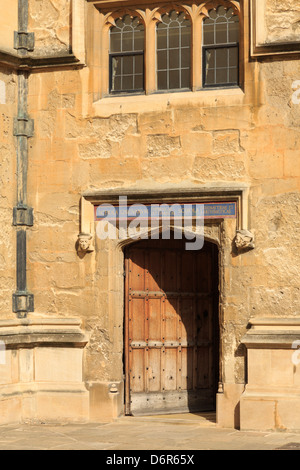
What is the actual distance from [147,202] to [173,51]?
2069 millimetres

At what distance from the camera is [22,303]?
13195 millimetres

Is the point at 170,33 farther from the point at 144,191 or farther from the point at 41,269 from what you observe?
the point at 41,269

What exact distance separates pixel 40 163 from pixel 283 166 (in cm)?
331

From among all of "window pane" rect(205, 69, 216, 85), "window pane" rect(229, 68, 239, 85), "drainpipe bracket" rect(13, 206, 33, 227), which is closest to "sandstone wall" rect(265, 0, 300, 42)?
"window pane" rect(229, 68, 239, 85)

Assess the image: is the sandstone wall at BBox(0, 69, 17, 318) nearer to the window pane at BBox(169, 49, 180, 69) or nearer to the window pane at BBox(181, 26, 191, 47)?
the window pane at BBox(169, 49, 180, 69)

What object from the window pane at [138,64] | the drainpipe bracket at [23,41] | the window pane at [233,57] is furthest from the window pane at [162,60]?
the drainpipe bracket at [23,41]

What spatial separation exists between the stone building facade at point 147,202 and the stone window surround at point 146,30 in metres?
0.02

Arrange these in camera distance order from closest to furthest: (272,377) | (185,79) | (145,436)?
(145,436) < (272,377) < (185,79)

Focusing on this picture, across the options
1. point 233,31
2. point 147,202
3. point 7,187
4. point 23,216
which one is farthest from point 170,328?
point 233,31

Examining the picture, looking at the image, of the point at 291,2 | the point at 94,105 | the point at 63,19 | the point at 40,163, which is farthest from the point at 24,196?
the point at 291,2

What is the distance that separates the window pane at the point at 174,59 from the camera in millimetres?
13172

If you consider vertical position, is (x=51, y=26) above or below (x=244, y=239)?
above

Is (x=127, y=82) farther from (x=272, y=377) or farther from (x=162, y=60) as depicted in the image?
(x=272, y=377)

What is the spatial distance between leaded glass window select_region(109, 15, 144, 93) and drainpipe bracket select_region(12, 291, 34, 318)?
2989 millimetres
